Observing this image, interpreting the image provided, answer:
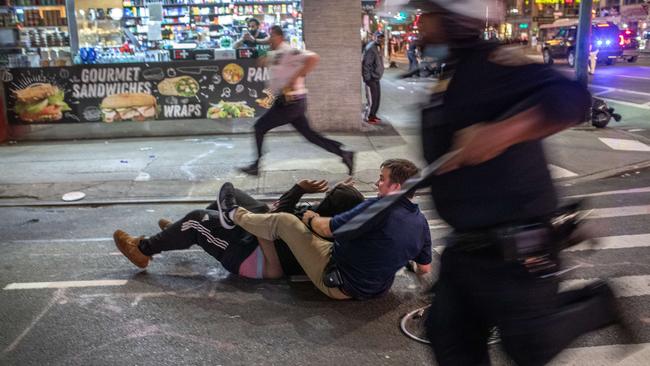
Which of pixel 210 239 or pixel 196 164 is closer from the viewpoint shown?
pixel 210 239

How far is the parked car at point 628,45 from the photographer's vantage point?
34000 millimetres

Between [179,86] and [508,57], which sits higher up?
[508,57]

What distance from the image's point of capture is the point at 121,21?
1528 cm

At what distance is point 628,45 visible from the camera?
36594mm

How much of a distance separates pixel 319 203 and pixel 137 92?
7.27 metres

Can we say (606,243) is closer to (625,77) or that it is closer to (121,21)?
(121,21)

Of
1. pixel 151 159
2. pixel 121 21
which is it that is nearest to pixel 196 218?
pixel 151 159

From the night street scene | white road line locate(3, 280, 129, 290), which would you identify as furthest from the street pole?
white road line locate(3, 280, 129, 290)

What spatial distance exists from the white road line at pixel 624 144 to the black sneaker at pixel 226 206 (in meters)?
7.48

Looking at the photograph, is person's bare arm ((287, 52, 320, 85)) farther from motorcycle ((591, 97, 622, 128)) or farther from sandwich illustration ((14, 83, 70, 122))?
motorcycle ((591, 97, 622, 128))

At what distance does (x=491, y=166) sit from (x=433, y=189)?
0.23 meters

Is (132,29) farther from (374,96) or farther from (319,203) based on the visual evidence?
(319,203)

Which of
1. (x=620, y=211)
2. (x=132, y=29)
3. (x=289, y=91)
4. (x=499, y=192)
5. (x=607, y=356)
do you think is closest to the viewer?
(x=499, y=192)

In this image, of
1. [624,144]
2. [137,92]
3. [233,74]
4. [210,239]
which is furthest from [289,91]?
[624,144]
